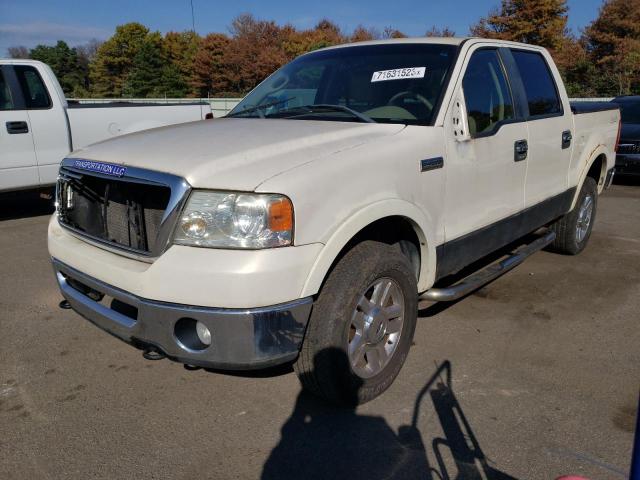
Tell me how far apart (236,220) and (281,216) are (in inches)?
7.5

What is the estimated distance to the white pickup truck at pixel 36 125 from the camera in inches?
265

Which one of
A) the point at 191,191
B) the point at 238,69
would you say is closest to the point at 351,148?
the point at 191,191

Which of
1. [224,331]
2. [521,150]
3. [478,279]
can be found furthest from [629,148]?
[224,331]

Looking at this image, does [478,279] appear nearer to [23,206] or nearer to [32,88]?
[32,88]

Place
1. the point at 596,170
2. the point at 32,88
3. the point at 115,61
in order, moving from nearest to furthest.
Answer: the point at 596,170
the point at 32,88
the point at 115,61

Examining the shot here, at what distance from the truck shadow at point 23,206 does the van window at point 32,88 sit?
1.10m

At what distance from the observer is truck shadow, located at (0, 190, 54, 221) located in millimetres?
6997

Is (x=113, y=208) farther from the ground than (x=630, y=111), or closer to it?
closer to it

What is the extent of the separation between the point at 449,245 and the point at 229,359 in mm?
1580

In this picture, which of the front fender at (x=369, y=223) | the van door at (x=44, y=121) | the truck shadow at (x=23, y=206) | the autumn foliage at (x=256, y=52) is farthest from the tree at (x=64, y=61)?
the front fender at (x=369, y=223)

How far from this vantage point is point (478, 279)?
12.1ft

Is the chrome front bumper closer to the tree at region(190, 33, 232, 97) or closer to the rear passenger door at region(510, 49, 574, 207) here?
the rear passenger door at region(510, 49, 574, 207)

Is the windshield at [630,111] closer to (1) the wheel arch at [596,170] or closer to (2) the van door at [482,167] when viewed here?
(1) the wheel arch at [596,170]

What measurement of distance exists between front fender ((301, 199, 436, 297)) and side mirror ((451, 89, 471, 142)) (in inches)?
22.3
